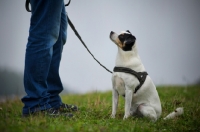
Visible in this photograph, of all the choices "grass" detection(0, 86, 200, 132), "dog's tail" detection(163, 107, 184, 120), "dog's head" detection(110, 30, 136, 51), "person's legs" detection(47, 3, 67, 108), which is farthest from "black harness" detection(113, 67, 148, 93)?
"person's legs" detection(47, 3, 67, 108)

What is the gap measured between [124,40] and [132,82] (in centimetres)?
70

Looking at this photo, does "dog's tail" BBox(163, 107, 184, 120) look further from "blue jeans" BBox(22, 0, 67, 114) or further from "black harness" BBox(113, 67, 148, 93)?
"blue jeans" BBox(22, 0, 67, 114)

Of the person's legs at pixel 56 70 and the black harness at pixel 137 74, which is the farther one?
the person's legs at pixel 56 70

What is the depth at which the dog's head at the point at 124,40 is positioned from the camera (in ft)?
14.6

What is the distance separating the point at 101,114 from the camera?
15.7ft

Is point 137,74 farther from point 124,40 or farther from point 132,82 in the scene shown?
point 124,40

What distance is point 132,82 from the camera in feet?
14.3

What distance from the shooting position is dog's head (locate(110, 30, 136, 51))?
446 cm

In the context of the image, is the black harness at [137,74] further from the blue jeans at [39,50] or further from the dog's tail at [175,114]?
the blue jeans at [39,50]

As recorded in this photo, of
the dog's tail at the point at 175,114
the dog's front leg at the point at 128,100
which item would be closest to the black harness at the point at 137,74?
the dog's front leg at the point at 128,100

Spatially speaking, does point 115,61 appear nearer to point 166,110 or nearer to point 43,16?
point 43,16

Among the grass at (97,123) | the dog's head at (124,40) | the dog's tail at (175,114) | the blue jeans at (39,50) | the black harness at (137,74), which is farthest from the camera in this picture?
the dog's tail at (175,114)

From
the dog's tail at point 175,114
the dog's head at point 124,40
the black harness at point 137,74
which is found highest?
the dog's head at point 124,40

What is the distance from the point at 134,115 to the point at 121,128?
118 centimetres
